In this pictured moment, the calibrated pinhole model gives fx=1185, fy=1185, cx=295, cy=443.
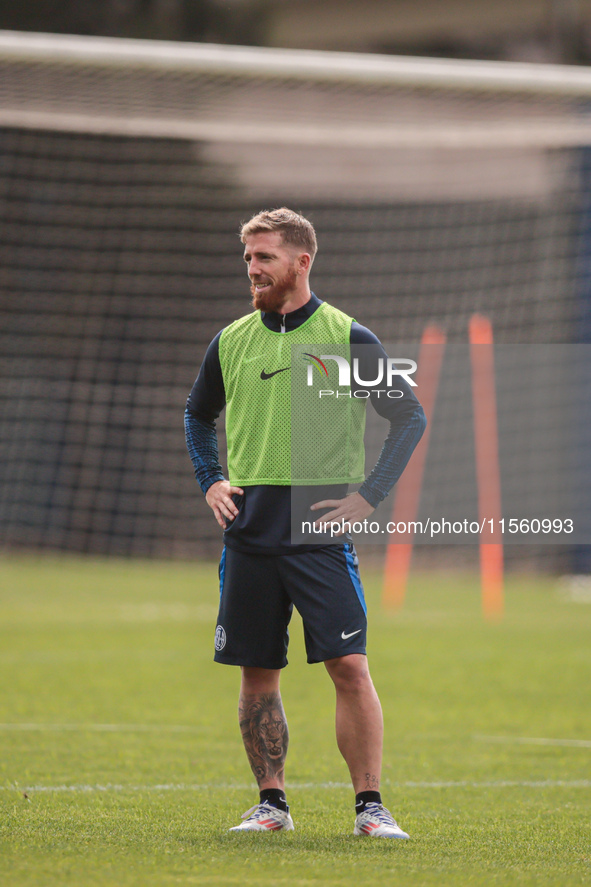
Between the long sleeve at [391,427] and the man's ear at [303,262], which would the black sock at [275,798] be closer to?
the long sleeve at [391,427]

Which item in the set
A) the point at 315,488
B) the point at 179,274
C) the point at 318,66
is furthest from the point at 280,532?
the point at 179,274

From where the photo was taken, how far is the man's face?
12.2ft

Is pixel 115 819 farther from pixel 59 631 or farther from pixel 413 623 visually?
pixel 413 623

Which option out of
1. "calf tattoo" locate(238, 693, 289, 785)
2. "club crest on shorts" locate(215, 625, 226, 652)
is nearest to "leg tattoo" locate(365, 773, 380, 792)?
"calf tattoo" locate(238, 693, 289, 785)

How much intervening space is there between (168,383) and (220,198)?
3.21 m

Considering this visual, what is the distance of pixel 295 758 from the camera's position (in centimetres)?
534

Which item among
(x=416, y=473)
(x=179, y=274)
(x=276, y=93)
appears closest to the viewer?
(x=276, y=93)

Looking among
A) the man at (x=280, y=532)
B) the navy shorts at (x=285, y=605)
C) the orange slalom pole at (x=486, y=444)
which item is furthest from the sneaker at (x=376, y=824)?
the orange slalom pole at (x=486, y=444)

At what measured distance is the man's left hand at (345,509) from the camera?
3625 mm

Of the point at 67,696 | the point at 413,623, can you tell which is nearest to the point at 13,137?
the point at 413,623

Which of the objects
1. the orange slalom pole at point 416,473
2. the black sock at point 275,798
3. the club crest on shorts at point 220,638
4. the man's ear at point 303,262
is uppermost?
the orange slalom pole at point 416,473

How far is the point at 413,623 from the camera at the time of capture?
11195 mm

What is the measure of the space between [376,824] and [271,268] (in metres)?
1.74

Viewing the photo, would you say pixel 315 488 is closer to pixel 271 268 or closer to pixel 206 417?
pixel 206 417
